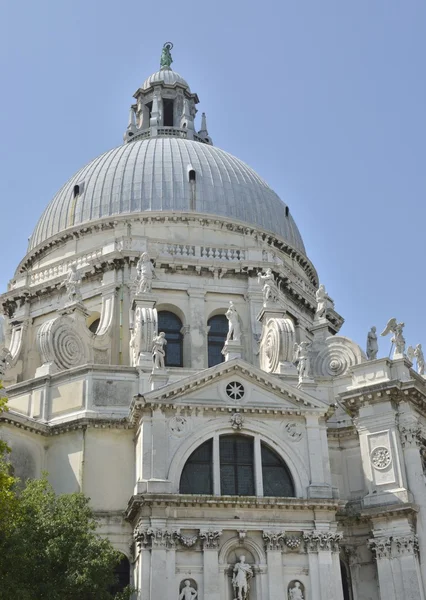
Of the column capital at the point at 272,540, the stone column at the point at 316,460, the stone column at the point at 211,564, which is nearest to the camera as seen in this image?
the stone column at the point at 211,564

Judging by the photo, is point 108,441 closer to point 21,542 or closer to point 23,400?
point 23,400

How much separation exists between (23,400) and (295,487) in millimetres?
11268

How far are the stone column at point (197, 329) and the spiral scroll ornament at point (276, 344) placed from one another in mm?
2708

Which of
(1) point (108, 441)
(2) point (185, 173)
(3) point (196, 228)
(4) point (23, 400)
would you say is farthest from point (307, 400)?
(2) point (185, 173)

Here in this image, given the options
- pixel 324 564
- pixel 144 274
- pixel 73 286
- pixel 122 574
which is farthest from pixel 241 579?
pixel 73 286

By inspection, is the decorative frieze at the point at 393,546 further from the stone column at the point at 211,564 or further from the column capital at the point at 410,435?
the stone column at the point at 211,564

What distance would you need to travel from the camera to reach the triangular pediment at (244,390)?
31094 millimetres

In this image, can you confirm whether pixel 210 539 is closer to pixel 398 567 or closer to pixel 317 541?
pixel 317 541

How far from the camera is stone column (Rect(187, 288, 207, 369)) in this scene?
38.2 m

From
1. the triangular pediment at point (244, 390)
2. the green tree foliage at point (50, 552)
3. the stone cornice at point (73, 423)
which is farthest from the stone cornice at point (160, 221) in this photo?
the green tree foliage at point (50, 552)

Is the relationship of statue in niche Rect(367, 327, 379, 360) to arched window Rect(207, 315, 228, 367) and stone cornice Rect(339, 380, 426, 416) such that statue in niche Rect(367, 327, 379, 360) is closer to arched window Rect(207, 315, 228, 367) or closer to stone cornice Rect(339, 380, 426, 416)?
stone cornice Rect(339, 380, 426, 416)

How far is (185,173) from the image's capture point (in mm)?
44625

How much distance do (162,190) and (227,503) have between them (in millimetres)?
19096

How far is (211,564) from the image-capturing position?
1120 inches
